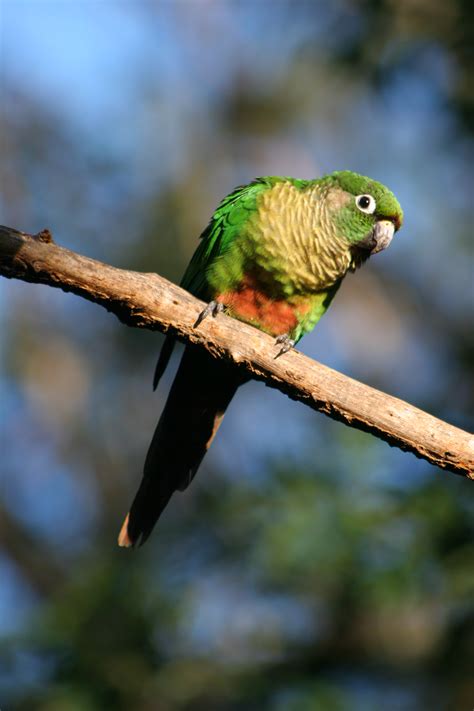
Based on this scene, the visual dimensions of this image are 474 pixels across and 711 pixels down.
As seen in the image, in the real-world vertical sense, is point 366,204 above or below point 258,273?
above

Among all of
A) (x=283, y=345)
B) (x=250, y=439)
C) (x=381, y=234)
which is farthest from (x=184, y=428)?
(x=250, y=439)

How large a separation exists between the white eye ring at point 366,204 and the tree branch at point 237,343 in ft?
4.89

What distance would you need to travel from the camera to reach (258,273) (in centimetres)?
489

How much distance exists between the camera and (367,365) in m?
10.9

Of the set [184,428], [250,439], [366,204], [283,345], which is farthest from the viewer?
[250,439]

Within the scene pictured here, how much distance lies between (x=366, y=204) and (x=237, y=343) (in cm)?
166

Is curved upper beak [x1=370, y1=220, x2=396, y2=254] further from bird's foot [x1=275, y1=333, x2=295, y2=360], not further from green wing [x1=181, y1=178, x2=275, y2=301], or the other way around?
bird's foot [x1=275, y1=333, x2=295, y2=360]

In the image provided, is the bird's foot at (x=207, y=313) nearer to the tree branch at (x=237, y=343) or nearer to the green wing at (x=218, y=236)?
the tree branch at (x=237, y=343)

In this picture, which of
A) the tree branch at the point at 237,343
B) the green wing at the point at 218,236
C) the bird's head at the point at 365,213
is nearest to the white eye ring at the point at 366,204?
the bird's head at the point at 365,213

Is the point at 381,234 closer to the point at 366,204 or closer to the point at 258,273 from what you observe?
the point at 366,204

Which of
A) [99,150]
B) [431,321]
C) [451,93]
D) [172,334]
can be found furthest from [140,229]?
[172,334]

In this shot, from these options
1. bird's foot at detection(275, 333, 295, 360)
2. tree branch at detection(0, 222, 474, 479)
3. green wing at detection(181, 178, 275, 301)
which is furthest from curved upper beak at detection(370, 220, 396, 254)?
tree branch at detection(0, 222, 474, 479)

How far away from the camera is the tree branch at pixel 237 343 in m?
3.65

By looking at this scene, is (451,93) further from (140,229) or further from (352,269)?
(140,229)
